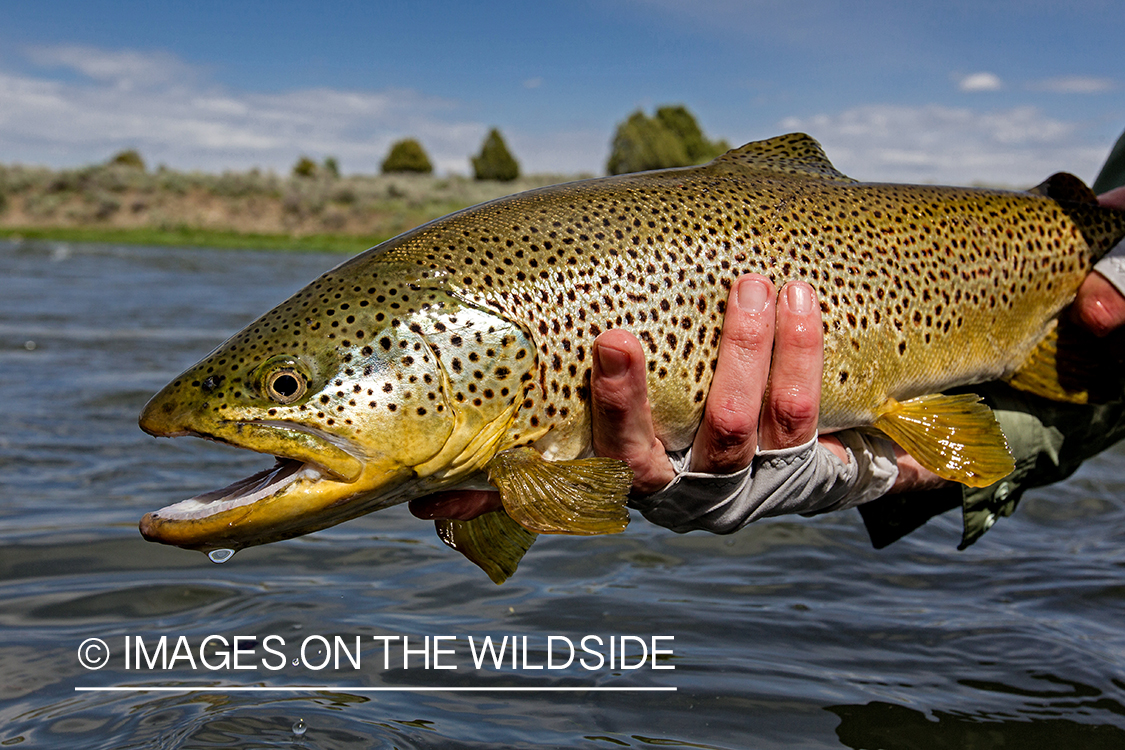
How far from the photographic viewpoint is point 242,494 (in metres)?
2.15

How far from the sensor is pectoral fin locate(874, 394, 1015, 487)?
9.11 ft

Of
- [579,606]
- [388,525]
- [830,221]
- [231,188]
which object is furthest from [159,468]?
[231,188]

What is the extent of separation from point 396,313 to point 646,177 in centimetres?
89

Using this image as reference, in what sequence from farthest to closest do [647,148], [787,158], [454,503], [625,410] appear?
[647,148], [787,158], [454,503], [625,410]

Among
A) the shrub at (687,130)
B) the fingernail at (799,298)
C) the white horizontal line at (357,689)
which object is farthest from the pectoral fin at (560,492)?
the shrub at (687,130)

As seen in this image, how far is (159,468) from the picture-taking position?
17.6 ft

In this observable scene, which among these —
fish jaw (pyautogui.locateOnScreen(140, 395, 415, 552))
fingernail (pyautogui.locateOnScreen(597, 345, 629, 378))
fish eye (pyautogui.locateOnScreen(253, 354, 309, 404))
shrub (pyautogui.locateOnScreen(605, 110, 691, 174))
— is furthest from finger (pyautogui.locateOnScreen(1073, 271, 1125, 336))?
shrub (pyautogui.locateOnScreen(605, 110, 691, 174))

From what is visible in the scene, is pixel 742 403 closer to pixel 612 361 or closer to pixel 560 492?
pixel 612 361

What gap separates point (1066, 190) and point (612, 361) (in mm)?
1934

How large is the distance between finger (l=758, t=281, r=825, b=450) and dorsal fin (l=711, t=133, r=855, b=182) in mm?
546

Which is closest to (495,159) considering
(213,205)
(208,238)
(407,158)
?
(407,158)

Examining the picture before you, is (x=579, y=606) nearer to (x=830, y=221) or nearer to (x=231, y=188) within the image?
(x=830, y=221)

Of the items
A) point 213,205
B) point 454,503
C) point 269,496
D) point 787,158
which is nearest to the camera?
point 269,496

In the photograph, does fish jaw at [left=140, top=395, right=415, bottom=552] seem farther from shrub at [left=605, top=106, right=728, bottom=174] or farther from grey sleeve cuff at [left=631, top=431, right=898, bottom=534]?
shrub at [left=605, top=106, right=728, bottom=174]
